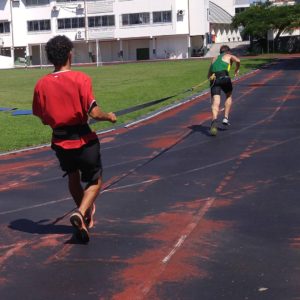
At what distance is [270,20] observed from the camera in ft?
236

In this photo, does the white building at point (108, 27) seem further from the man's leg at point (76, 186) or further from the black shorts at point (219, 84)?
the man's leg at point (76, 186)

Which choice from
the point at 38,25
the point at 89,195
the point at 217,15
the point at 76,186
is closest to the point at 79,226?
the point at 89,195

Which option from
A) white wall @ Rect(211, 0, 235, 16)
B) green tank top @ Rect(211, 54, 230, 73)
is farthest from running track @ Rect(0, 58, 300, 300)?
white wall @ Rect(211, 0, 235, 16)

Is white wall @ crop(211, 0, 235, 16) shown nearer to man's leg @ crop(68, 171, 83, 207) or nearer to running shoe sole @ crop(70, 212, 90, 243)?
man's leg @ crop(68, 171, 83, 207)

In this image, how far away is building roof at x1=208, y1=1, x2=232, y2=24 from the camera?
82.4 m

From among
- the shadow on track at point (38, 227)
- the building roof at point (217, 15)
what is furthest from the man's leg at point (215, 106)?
the building roof at point (217, 15)

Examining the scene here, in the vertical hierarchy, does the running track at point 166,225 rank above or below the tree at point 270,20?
below

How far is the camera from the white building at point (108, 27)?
77.1 meters

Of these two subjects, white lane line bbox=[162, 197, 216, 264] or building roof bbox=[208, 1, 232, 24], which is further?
building roof bbox=[208, 1, 232, 24]

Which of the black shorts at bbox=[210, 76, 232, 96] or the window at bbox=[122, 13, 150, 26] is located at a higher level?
the window at bbox=[122, 13, 150, 26]

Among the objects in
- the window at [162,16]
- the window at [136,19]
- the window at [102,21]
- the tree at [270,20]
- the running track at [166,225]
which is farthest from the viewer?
the window at [102,21]

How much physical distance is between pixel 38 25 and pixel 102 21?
8879 millimetres

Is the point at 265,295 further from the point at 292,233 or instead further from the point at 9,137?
the point at 9,137

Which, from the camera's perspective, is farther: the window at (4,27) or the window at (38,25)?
the window at (4,27)
